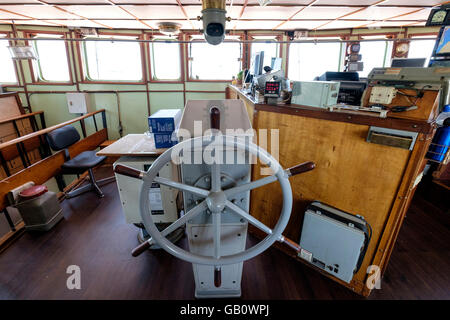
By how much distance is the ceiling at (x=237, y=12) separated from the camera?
2.62 metres

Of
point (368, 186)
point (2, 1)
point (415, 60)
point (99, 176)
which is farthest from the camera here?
point (99, 176)

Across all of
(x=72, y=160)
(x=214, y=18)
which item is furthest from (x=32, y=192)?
(x=214, y=18)

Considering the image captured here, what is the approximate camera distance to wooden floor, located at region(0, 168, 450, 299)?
1472 mm

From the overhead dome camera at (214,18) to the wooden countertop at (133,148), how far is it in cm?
89

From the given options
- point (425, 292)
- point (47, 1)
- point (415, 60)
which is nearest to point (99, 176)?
point (47, 1)

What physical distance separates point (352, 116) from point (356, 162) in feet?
0.90

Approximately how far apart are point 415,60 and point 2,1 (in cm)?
474

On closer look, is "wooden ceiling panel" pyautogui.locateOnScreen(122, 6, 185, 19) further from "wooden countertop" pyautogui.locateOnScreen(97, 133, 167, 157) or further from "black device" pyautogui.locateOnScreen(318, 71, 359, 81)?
"black device" pyautogui.locateOnScreen(318, 71, 359, 81)

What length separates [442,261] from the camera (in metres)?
1.74

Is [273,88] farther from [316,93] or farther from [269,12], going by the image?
[269,12]

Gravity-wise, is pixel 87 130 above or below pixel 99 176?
above

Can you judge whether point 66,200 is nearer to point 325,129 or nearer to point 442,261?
point 325,129

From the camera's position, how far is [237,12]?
3068 mm

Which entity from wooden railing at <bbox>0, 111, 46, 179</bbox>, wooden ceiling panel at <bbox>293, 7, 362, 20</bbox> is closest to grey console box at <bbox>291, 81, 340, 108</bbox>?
wooden ceiling panel at <bbox>293, 7, 362, 20</bbox>
